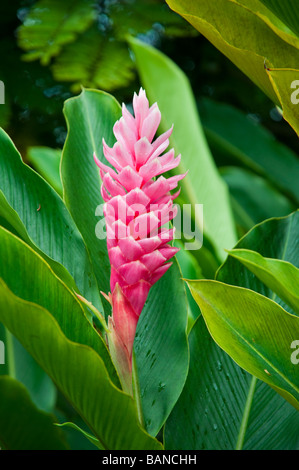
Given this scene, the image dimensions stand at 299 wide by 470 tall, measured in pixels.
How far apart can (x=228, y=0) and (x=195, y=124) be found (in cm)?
73

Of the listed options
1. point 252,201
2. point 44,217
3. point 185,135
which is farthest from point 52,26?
point 44,217

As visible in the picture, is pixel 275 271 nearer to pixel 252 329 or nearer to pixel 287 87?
pixel 252 329

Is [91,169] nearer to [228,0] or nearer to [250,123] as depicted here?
[228,0]

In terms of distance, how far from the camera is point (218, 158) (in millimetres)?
2340

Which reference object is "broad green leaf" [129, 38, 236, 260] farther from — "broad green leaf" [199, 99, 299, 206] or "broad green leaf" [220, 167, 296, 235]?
"broad green leaf" [199, 99, 299, 206]

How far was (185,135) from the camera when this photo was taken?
1403 millimetres

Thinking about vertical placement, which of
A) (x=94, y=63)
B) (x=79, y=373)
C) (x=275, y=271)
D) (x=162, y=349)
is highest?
(x=275, y=271)

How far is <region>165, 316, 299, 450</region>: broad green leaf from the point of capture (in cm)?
78

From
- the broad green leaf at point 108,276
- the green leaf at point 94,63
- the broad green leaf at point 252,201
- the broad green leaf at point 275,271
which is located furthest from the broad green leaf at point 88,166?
the broad green leaf at point 252,201

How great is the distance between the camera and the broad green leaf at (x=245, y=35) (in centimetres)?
68

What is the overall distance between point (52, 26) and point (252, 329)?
1.44m

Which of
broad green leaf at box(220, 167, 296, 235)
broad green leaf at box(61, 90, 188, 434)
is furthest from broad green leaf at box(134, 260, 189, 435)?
broad green leaf at box(220, 167, 296, 235)

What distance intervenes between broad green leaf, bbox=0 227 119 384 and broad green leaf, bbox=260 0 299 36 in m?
0.48

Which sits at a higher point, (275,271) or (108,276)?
(275,271)
